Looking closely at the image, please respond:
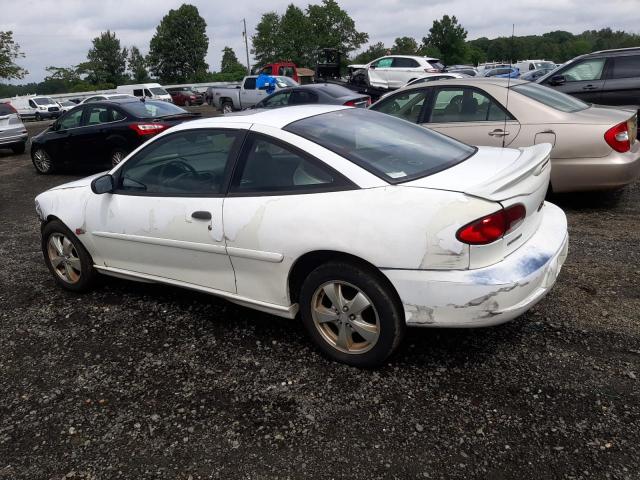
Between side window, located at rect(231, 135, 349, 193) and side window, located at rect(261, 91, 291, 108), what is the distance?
411 inches

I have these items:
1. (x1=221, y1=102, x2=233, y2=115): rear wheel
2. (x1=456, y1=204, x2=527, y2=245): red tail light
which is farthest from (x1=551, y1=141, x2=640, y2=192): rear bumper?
(x1=221, y1=102, x2=233, y2=115): rear wheel

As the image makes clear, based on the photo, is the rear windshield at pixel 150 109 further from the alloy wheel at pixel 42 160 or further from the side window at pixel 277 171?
the side window at pixel 277 171

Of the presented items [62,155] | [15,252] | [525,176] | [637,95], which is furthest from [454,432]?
[62,155]

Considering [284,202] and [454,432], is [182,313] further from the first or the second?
[454,432]

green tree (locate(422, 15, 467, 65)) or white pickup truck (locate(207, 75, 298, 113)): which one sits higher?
green tree (locate(422, 15, 467, 65))

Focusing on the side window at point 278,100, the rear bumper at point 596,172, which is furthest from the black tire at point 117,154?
the rear bumper at point 596,172

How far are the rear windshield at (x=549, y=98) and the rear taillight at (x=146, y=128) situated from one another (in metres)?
6.22

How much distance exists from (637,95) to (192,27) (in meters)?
82.6

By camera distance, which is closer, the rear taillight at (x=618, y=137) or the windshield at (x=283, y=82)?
the rear taillight at (x=618, y=137)

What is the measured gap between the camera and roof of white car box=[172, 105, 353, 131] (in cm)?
338

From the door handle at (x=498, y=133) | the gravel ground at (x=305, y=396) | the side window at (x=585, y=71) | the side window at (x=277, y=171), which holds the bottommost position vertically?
the gravel ground at (x=305, y=396)

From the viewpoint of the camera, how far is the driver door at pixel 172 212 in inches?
133

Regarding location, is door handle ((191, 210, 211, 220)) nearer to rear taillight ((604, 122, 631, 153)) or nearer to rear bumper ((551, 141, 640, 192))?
rear bumper ((551, 141, 640, 192))

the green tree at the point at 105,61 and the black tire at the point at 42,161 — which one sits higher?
the green tree at the point at 105,61
